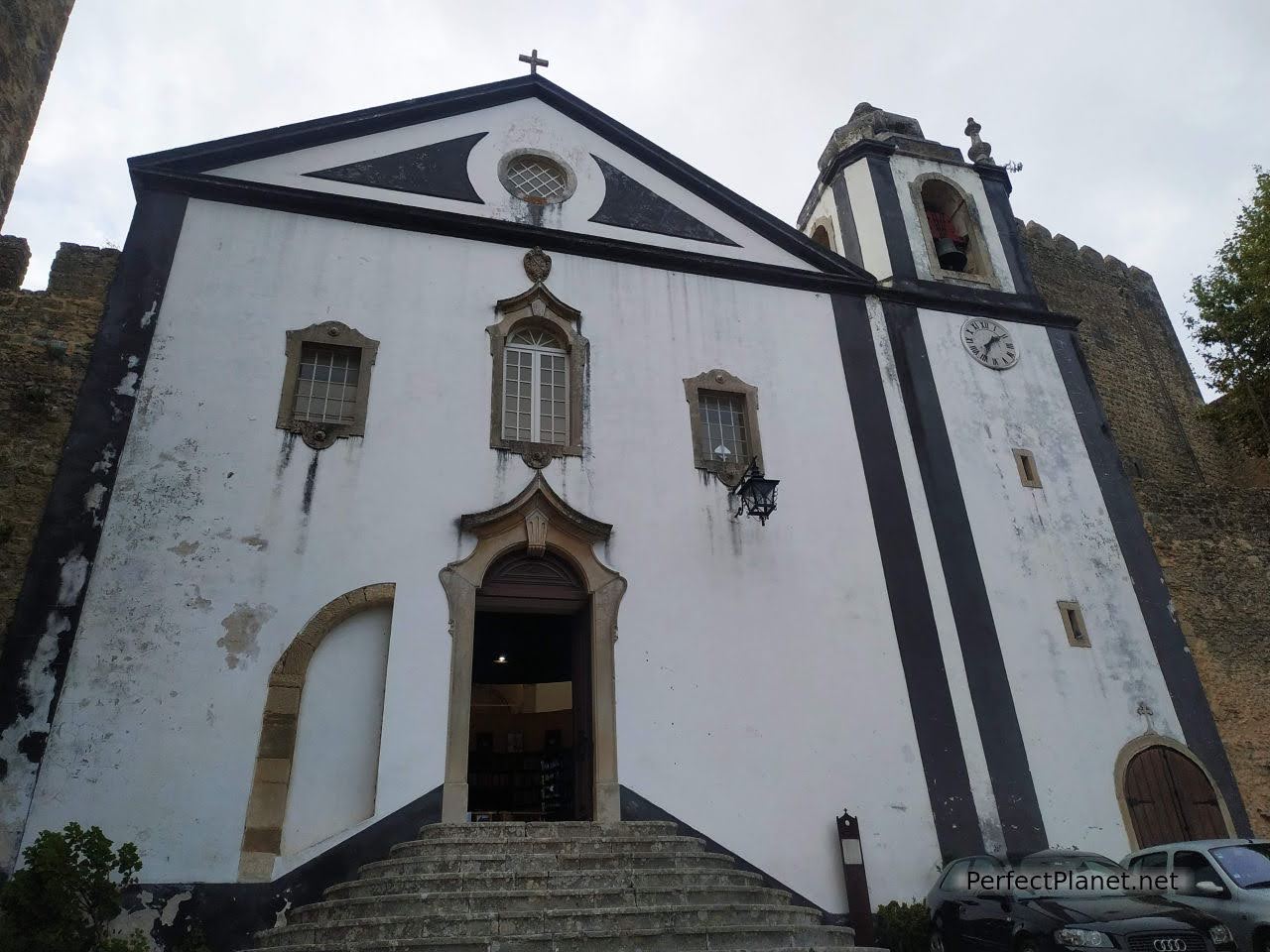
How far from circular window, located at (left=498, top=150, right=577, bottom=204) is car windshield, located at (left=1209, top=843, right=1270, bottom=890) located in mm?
10579

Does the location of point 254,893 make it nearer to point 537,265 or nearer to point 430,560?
point 430,560

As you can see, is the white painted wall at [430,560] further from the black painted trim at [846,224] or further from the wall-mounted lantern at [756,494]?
the black painted trim at [846,224]

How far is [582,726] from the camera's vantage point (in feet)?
30.3

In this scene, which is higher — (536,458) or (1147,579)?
(536,458)

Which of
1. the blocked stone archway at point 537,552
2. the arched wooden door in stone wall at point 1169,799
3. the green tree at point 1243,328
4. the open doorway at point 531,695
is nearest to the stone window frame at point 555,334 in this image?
the blocked stone archway at point 537,552

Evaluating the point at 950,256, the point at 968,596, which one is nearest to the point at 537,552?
the point at 968,596

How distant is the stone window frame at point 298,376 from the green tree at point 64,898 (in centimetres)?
435

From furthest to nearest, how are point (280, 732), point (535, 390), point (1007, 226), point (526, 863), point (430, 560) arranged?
1. point (1007, 226)
2. point (535, 390)
3. point (430, 560)
4. point (280, 732)
5. point (526, 863)

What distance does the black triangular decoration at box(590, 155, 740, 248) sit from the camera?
1223 cm

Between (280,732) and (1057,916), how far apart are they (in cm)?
679

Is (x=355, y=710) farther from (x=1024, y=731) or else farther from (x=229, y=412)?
(x=1024, y=731)

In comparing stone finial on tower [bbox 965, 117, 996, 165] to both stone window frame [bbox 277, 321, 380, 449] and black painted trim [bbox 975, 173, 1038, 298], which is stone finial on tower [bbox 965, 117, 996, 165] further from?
stone window frame [bbox 277, 321, 380, 449]

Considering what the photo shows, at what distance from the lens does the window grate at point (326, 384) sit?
9781 mm

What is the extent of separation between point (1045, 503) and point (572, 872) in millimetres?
8311
